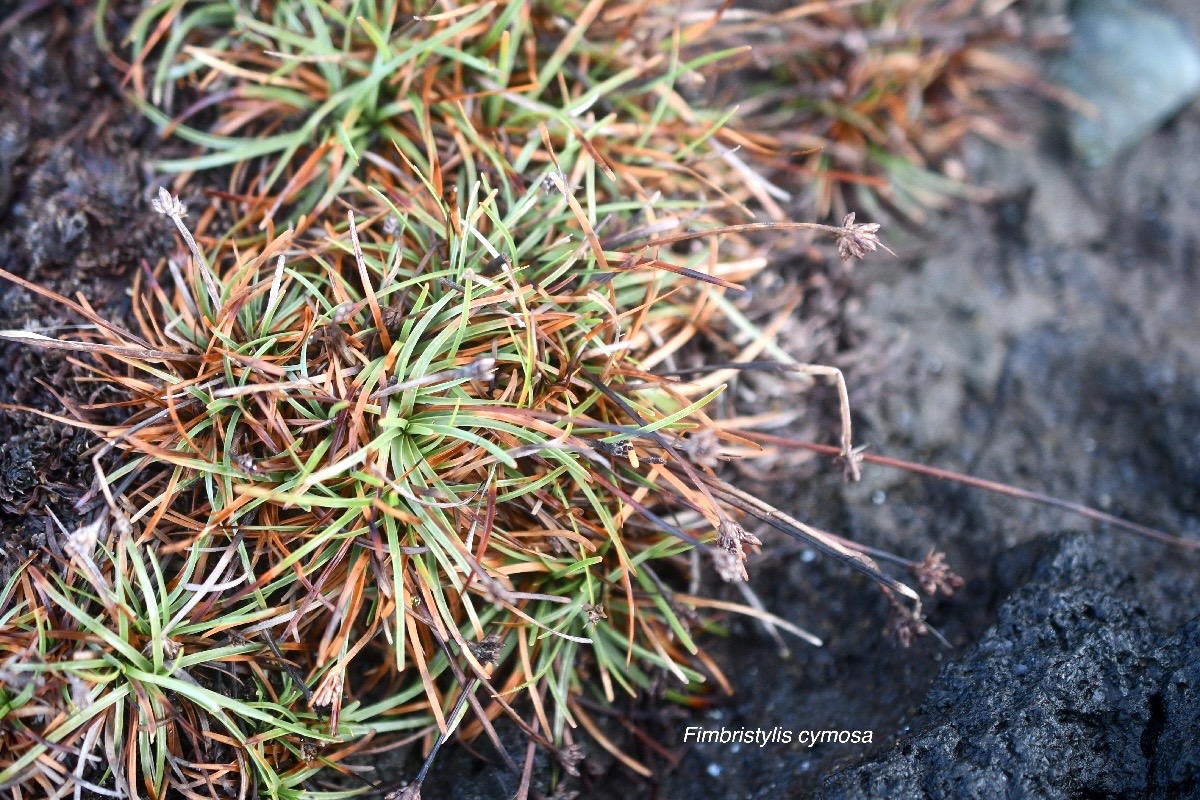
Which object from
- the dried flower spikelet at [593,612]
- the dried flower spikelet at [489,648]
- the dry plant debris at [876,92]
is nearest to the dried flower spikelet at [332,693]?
the dried flower spikelet at [489,648]

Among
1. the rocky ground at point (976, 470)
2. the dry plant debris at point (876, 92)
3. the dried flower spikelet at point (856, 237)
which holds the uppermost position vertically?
the dried flower spikelet at point (856, 237)

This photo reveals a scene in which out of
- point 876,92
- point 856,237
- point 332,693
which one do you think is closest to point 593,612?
point 332,693

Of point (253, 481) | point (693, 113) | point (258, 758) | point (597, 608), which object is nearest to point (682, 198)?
point (693, 113)

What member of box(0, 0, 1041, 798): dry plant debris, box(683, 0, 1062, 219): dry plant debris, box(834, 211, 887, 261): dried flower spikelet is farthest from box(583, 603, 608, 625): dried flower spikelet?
box(683, 0, 1062, 219): dry plant debris

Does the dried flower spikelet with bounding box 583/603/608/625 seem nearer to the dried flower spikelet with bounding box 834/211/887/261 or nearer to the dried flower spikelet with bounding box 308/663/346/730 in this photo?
the dried flower spikelet with bounding box 308/663/346/730

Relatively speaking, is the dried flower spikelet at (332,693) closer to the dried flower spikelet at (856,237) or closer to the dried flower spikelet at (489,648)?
the dried flower spikelet at (489,648)

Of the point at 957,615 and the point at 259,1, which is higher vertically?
the point at 259,1

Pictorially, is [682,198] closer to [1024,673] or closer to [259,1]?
[259,1]
